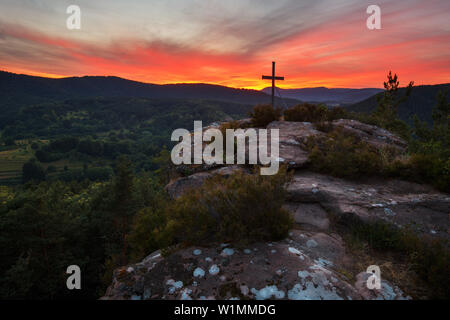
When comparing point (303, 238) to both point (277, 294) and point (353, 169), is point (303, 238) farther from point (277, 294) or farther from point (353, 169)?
point (353, 169)

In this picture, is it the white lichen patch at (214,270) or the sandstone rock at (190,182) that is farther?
the sandstone rock at (190,182)

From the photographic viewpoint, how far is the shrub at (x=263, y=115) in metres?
10.5

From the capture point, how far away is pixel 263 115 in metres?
10.5

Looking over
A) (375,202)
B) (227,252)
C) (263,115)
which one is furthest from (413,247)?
(263,115)

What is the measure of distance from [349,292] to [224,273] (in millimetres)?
1666

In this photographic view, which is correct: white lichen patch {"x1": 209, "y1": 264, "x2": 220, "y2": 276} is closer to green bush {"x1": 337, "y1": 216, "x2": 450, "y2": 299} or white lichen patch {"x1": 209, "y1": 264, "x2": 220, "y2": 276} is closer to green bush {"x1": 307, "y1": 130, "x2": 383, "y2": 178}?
green bush {"x1": 337, "y1": 216, "x2": 450, "y2": 299}

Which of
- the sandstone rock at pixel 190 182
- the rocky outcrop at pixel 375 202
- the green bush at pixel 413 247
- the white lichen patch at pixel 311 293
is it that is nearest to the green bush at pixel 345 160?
the rocky outcrop at pixel 375 202

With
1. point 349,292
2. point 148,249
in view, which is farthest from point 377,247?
point 148,249

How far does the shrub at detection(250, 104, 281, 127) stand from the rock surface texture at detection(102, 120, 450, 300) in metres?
5.68

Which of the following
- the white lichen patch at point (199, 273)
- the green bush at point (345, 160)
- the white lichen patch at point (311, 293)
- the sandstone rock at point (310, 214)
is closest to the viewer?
the white lichen patch at point (311, 293)

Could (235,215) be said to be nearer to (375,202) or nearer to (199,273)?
(199,273)

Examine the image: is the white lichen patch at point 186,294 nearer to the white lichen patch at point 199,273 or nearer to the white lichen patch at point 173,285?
the white lichen patch at point 173,285

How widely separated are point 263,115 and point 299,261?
827 centimetres

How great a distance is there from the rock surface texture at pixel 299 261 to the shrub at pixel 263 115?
5.68 meters
